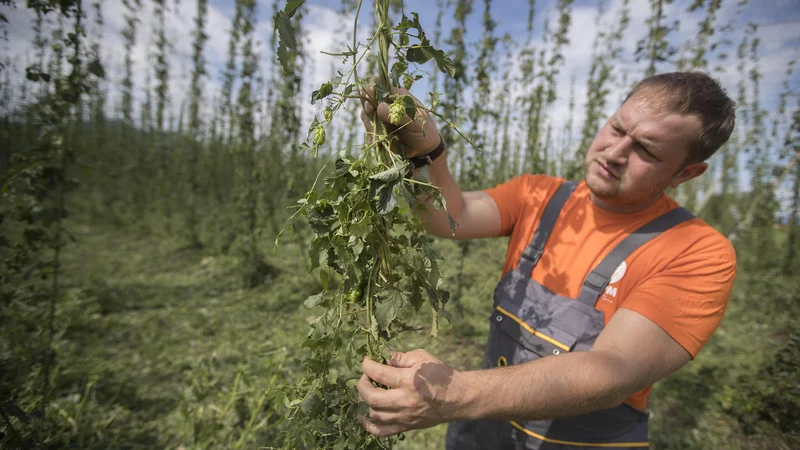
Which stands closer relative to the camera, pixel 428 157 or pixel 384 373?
pixel 384 373

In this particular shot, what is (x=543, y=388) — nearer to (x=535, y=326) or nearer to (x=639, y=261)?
(x=535, y=326)

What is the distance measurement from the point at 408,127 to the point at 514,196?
3.25ft

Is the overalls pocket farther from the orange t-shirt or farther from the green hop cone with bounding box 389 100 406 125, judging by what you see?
the green hop cone with bounding box 389 100 406 125

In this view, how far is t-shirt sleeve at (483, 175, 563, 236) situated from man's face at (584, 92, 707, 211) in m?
0.30

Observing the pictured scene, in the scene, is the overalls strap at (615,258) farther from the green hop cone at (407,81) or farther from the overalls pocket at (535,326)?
the green hop cone at (407,81)

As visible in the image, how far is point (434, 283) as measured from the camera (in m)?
1.00

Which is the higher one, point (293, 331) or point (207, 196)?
point (207, 196)

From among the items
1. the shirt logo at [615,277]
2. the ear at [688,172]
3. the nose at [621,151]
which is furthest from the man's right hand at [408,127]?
the ear at [688,172]

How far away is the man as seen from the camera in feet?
3.26

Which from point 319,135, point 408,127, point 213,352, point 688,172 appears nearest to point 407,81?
point 408,127

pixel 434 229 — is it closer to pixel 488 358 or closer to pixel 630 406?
pixel 488 358

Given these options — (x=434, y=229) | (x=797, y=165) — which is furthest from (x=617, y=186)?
(x=797, y=165)

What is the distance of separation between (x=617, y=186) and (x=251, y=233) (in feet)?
15.0

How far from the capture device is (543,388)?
3.36ft
